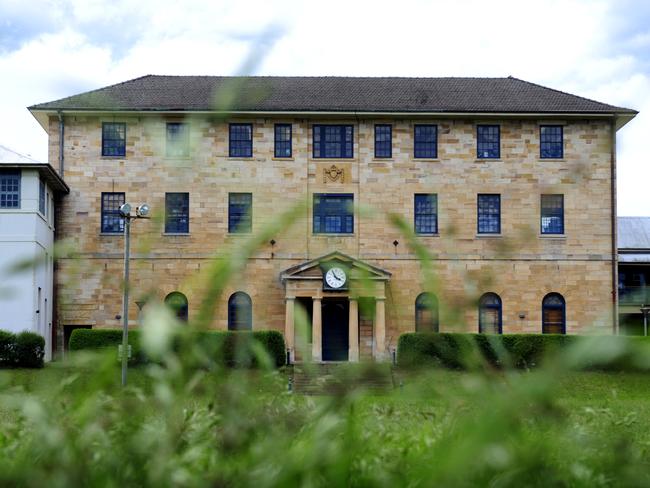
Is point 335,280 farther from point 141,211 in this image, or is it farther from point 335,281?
point 141,211

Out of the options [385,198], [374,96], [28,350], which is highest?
[374,96]

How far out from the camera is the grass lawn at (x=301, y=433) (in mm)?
2279

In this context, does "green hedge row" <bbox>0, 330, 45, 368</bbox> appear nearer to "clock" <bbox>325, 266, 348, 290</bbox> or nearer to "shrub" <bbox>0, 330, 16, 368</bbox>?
"shrub" <bbox>0, 330, 16, 368</bbox>

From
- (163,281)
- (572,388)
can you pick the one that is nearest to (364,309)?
(572,388)

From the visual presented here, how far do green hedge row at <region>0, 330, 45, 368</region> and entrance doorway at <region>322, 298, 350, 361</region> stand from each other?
443 inches

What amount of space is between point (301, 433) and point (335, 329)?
36926 millimetres

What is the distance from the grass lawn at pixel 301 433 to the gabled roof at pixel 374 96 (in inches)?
1405

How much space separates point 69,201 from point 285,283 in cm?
941

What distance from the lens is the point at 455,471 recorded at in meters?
1.86

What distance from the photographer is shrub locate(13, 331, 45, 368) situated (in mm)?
33312

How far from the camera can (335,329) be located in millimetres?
39500

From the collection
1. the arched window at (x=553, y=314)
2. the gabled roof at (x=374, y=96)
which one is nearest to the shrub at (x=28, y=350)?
the gabled roof at (x=374, y=96)

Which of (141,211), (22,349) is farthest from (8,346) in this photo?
(141,211)

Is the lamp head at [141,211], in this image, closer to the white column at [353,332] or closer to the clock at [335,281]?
the clock at [335,281]
